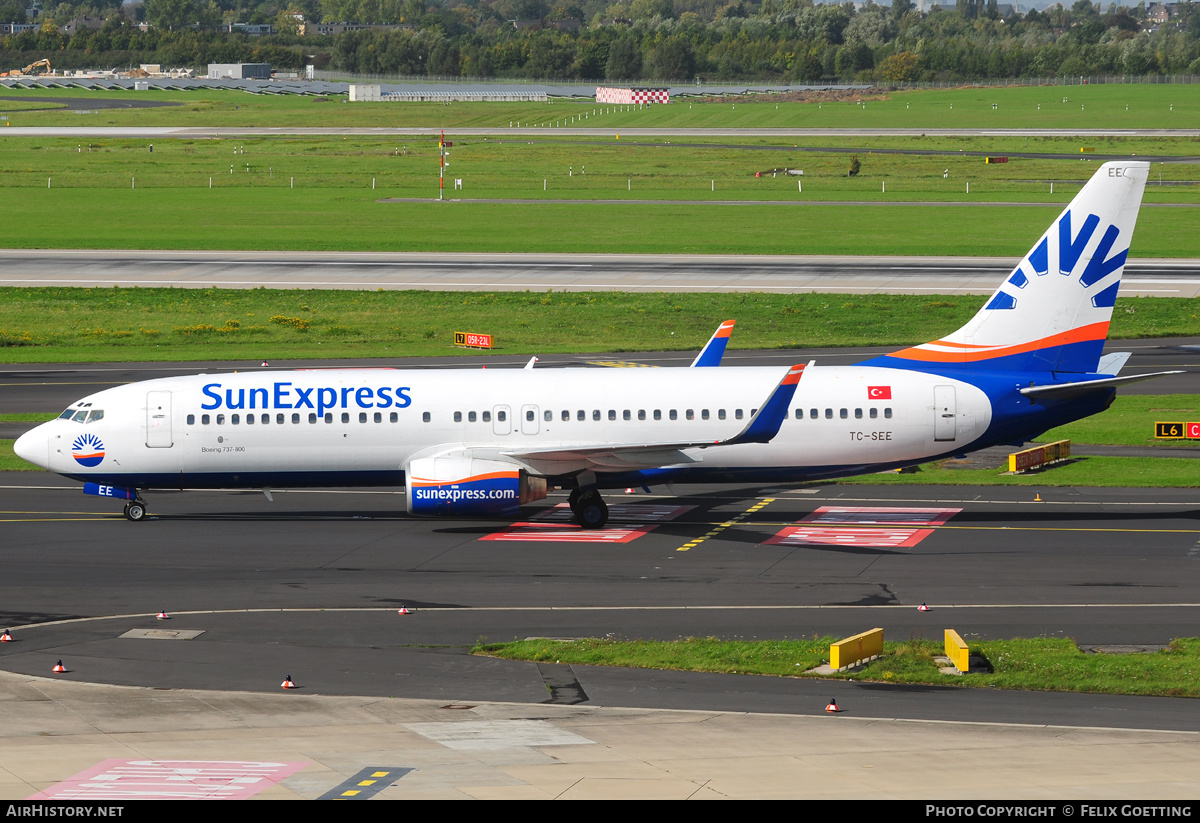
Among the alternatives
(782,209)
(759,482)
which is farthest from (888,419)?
(782,209)

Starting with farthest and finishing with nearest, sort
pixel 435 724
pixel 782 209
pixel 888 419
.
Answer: pixel 782 209 < pixel 888 419 < pixel 435 724

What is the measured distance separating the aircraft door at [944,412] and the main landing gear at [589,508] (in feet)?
32.5

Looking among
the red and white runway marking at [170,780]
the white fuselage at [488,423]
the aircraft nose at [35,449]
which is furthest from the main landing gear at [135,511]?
the red and white runway marking at [170,780]

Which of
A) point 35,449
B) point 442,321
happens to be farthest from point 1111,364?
point 442,321

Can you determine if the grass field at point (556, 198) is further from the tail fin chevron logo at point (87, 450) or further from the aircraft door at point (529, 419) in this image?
the tail fin chevron logo at point (87, 450)

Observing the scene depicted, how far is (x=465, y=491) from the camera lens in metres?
38.3

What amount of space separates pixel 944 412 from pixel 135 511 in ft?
79.3

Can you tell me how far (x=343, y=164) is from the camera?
158m

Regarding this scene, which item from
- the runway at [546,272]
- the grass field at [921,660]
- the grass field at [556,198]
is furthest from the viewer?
the grass field at [556,198]

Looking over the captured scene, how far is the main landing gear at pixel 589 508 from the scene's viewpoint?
3984 cm

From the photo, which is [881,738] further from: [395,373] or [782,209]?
[782,209]

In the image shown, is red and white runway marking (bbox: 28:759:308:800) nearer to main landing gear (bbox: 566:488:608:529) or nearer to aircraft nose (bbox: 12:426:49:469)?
main landing gear (bbox: 566:488:608:529)

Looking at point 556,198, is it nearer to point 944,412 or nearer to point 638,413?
point 638,413

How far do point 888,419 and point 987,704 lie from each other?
16034mm
